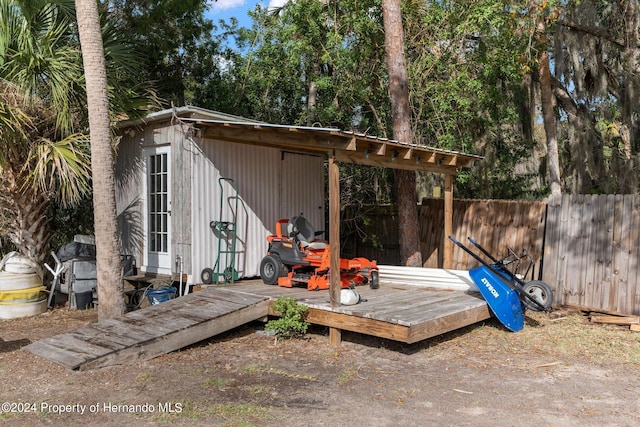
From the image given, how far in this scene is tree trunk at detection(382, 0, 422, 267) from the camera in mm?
8828

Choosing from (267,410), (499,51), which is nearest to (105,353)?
(267,410)

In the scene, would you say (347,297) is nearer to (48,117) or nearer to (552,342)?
(552,342)

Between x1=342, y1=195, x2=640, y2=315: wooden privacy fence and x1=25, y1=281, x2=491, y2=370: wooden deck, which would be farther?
x1=342, y1=195, x2=640, y2=315: wooden privacy fence

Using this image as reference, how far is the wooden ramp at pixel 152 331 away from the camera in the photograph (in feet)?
16.8

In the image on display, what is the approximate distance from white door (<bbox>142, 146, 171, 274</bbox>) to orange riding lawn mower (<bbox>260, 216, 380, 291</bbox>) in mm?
1537

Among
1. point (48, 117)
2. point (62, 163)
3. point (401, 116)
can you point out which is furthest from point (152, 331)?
point (401, 116)

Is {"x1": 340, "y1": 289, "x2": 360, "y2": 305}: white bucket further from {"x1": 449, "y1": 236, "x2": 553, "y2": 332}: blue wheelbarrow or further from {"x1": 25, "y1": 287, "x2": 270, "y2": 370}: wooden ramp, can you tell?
{"x1": 449, "y1": 236, "x2": 553, "y2": 332}: blue wheelbarrow

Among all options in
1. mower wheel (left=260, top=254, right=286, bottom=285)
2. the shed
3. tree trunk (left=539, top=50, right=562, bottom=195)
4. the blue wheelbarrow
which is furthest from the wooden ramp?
tree trunk (left=539, top=50, right=562, bottom=195)

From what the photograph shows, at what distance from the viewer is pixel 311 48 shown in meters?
10.4

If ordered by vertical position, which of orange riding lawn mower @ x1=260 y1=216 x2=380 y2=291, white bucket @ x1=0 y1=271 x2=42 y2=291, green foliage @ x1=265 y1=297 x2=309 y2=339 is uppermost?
orange riding lawn mower @ x1=260 y1=216 x2=380 y2=291

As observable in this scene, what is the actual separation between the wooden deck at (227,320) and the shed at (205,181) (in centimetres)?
112

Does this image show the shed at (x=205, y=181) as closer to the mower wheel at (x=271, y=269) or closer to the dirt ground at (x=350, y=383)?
the mower wheel at (x=271, y=269)

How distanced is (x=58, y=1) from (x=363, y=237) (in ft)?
22.8

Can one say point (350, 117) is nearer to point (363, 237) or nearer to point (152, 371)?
point (363, 237)
